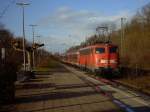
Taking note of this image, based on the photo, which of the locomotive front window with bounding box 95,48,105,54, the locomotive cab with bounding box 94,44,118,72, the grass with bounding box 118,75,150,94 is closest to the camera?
the grass with bounding box 118,75,150,94

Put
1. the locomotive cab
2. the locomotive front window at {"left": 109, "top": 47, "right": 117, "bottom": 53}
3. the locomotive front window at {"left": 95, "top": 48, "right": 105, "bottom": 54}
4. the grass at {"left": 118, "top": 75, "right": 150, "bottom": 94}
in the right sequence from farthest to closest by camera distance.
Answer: the locomotive front window at {"left": 95, "top": 48, "right": 105, "bottom": 54} < the locomotive front window at {"left": 109, "top": 47, "right": 117, "bottom": 53} < the locomotive cab < the grass at {"left": 118, "top": 75, "right": 150, "bottom": 94}

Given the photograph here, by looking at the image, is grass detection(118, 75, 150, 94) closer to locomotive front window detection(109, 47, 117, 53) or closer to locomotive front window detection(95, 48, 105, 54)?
locomotive front window detection(109, 47, 117, 53)

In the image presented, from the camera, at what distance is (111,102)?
18.1 m

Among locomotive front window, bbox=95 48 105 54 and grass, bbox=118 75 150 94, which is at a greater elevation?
locomotive front window, bbox=95 48 105 54

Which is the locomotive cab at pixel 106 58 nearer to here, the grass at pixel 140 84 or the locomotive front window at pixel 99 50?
the locomotive front window at pixel 99 50

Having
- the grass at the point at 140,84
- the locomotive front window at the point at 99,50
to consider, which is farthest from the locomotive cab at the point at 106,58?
the grass at the point at 140,84

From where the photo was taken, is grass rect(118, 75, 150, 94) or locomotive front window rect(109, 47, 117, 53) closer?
grass rect(118, 75, 150, 94)

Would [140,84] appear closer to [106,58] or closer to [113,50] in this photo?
[106,58]

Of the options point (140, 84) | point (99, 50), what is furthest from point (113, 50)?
point (140, 84)

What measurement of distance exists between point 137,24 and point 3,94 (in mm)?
83793

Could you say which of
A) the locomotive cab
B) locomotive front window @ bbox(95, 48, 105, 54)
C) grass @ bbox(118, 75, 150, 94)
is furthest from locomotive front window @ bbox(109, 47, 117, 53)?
grass @ bbox(118, 75, 150, 94)

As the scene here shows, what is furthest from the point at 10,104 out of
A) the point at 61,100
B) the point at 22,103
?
the point at 61,100

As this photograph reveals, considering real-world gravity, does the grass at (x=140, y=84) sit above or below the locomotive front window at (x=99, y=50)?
below

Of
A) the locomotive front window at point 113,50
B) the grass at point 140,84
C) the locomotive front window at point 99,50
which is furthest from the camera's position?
the locomotive front window at point 99,50
